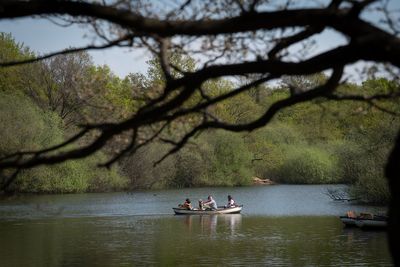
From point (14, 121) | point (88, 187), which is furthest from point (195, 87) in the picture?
point (88, 187)

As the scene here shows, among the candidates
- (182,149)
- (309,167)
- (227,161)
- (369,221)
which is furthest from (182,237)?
(309,167)

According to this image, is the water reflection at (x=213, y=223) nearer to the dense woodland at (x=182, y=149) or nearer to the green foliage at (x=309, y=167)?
the dense woodland at (x=182, y=149)

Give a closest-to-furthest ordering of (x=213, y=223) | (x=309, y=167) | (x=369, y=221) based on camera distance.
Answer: (x=369, y=221) < (x=213, y=223) < (x=309, y=167)

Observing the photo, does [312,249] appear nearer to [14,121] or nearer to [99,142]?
[99,142]

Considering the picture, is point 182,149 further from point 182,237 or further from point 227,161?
point 182,237

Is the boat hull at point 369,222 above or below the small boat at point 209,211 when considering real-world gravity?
below

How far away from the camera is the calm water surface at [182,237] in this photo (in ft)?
53.7

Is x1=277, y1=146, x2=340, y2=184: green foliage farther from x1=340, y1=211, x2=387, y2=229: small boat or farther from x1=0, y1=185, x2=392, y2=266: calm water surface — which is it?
x1=340, y1=211, x2=387, y2=229: small boat

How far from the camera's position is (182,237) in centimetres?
2119

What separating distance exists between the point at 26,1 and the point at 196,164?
47.6 m

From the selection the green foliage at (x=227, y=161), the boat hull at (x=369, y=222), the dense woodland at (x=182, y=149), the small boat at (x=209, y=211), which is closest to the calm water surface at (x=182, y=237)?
the boat hull at (x=369, y=222)

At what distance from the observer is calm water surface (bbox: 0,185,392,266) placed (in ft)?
53.7

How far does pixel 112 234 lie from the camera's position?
2177 centimetres

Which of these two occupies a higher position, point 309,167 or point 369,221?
point 309,167
